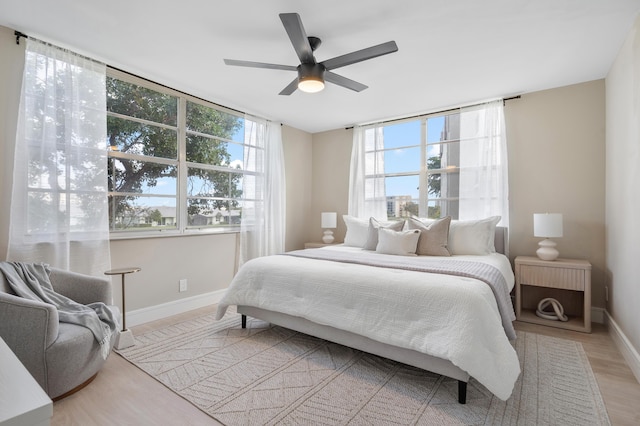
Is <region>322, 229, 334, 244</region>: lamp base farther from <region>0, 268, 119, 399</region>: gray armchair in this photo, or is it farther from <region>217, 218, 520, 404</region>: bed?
<region>0, 268, 119, 399</region>: gray armchair

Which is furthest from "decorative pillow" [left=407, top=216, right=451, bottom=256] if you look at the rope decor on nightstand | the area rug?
the rope decor on nightstand

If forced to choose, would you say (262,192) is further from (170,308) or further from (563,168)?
(563,168)

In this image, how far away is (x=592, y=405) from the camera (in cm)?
181

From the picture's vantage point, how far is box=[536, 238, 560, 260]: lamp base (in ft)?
10.4

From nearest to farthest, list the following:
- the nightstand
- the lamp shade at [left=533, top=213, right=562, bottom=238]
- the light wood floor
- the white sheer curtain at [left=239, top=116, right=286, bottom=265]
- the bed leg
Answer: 1. the light wood floor
2. the bed leg
3. the nightstand
4. the lamp shade at [left=533, top=213, right=562, bottom=238]
5. the white sheer curtain at [left=239, top=116, right=286, bottom=265]

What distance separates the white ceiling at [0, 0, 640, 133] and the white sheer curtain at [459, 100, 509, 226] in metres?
0.34

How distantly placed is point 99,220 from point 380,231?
2756mm

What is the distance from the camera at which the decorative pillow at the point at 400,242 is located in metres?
3.27

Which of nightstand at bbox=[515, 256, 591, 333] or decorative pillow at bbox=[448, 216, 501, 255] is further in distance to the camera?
decorative pillow at bbox=[448, 216, 501, 255]

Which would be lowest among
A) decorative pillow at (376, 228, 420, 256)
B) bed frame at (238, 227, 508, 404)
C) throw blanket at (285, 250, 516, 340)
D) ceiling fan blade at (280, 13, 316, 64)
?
bed frame at (238, 227, 508, 404)

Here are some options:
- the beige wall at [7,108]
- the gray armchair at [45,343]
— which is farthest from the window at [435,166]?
the beige wall at [7,108]

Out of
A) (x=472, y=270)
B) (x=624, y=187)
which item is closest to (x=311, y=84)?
(x=472, y=270)

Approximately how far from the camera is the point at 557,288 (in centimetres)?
324

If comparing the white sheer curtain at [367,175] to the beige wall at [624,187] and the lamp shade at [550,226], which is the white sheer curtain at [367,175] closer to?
the lamp shade at [550,226]
